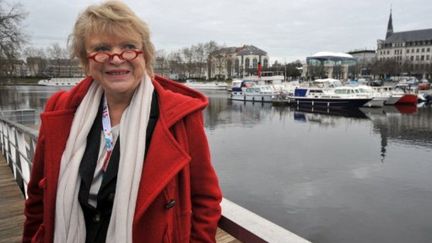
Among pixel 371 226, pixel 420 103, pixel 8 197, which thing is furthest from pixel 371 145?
pixel 420 103

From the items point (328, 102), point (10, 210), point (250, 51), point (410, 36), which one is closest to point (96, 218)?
point (10, 210)

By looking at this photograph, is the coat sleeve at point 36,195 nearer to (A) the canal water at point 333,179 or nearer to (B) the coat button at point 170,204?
(B) the coat button at point 170,204

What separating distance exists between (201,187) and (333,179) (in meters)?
10.8

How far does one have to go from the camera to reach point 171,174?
1205mm

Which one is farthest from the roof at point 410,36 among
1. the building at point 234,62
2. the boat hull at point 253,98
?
the boat hull at point 253,98

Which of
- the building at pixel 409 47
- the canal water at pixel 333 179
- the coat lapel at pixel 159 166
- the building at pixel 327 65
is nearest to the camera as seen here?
the coat lapel at pixel 159 166

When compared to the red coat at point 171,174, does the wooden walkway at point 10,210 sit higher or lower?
lower

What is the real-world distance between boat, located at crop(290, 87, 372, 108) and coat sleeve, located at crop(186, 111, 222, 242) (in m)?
35.4

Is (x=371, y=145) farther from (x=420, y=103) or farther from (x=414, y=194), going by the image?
(x=420, y=103)

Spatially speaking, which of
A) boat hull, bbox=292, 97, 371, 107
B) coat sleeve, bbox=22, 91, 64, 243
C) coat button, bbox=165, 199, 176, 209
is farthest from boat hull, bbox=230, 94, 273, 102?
coat button, bbox=165, 199, 176, 209

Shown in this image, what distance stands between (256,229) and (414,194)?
1046cm

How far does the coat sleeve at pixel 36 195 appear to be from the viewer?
1.55 m

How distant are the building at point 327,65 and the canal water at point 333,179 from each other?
100ft

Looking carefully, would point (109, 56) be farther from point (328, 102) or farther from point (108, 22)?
point (328, 102)
